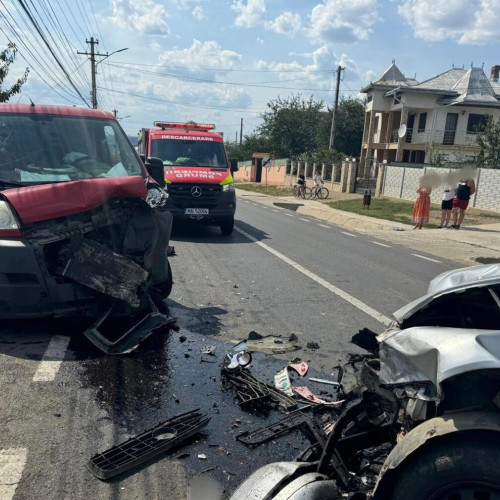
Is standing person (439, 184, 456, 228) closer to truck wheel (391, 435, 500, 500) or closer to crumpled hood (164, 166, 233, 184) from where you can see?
crumpled hood (164, 166, 233, 184)

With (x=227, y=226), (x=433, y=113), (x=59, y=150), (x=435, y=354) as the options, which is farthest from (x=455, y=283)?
(x=433, y=113)

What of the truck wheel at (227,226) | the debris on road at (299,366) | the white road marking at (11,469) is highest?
the white road marking at (11,469)

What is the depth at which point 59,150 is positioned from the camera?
5477 millimetres

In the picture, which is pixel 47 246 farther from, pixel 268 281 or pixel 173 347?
pixel 268 281

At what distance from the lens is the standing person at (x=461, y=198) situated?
52.2 ft

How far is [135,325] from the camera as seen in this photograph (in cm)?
479

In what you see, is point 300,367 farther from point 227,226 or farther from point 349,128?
point 349,128

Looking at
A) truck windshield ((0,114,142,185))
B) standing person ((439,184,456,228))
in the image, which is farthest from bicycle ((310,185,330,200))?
truck windshield ((0,114,142,185))

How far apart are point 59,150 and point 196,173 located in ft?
21.3

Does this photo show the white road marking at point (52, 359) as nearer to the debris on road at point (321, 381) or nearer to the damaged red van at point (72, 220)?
the damaged red van at point (72, 220)

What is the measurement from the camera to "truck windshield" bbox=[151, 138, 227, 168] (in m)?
12.5

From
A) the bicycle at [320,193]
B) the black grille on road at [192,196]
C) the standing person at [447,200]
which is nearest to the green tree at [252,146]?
the bicycle at [320,193]

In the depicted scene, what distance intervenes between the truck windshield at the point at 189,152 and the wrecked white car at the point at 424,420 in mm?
10376

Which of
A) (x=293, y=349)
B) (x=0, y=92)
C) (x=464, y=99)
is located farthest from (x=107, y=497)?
(x=464, y=99)
